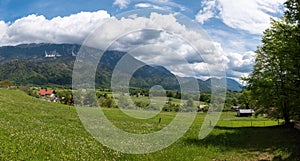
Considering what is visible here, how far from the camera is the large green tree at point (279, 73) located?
35.7 meters

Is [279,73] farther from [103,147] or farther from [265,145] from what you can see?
[103,147]

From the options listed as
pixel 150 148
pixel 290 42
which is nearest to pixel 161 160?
pixel 150 148

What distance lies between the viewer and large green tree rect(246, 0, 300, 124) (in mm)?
35719

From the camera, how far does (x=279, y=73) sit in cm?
4625

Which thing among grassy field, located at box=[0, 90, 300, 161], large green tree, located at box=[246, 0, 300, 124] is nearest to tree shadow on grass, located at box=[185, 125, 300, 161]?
grassy field, located at box=[0, 90, 300, 161]

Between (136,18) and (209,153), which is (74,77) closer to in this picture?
(136,18)

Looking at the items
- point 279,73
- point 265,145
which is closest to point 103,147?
point 265,145

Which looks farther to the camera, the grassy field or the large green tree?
the large green tree

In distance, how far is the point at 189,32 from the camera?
61.2 ft

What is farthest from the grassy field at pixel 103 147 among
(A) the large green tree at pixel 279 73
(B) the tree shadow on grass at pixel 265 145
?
(A) the large green tree at pixel 279 73

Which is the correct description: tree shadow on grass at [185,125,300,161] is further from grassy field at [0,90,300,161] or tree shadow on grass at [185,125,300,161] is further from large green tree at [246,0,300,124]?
large green tree at [246,0,300,124]

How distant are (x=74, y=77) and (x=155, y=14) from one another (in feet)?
20.8

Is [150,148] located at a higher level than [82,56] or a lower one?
lower

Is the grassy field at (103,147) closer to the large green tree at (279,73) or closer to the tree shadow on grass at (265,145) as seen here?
the tree shadow on grass at (265,145)
